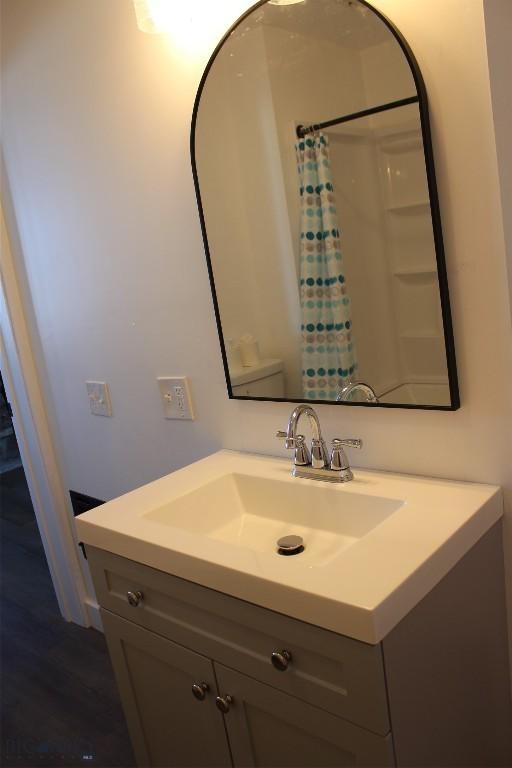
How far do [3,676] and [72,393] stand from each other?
1.08 m

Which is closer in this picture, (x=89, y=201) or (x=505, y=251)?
(x=505, y=251)

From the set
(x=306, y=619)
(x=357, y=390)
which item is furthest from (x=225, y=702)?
(x=357, y=390)

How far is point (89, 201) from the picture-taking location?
2016 mm

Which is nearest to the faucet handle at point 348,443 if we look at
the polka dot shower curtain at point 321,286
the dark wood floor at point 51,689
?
the polka dot shower curtain at point 321,286

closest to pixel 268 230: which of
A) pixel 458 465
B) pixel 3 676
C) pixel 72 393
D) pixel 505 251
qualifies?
pixel 505 251

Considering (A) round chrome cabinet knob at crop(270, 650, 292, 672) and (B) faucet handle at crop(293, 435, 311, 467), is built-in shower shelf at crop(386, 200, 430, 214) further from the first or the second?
(A) round chrome cabinet knob at crop(270, 650, 292, 672)

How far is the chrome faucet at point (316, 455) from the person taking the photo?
1.42m

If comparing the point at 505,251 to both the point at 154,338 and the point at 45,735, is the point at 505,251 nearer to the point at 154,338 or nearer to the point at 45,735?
the point at 154,338

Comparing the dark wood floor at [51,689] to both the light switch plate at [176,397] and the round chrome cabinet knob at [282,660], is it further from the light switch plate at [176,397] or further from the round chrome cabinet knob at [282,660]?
the round chrome cabinet knob at [282,660]

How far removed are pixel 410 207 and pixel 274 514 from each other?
2.44 feet

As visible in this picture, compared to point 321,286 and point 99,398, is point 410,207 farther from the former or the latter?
point 99,398

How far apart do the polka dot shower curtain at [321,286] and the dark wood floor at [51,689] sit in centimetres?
131

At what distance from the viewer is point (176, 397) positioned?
6.33 feet

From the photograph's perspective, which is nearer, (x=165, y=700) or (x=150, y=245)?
(x=165, y=700)
